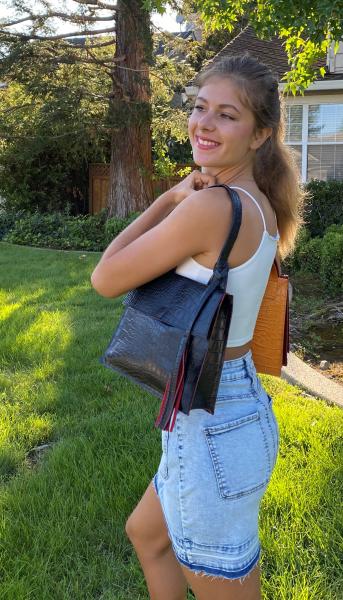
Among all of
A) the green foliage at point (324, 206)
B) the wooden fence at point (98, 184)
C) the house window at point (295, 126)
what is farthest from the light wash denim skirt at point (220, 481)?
the wooden fence at point (98, 184)

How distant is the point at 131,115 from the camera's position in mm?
12008

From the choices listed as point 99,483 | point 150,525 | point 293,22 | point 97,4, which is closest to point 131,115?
point 97,4

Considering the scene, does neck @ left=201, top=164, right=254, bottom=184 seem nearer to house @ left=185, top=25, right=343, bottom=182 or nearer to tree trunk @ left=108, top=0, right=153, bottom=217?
tree trunk @ left=108, top=0, right=153, bottom=217

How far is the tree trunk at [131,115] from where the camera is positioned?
1181 centimetres

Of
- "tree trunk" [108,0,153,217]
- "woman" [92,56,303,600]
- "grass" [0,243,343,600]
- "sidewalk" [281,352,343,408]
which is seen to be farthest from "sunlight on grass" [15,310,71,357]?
"tree trunk" [108,0,153,217]

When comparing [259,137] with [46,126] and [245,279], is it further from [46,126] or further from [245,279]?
[46,126]

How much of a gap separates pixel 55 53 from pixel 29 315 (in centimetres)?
826

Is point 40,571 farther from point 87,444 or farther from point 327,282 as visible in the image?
point 327,282

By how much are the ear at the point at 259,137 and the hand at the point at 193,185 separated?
0.13 m

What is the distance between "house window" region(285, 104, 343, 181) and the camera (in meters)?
13.1

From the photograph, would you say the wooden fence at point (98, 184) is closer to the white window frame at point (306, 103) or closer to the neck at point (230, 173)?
the white window frame at point (306, 103)

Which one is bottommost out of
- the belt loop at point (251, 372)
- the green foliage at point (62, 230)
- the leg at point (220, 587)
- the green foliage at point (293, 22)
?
the green foliage at point (62, 230)

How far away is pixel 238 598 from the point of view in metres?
1.41

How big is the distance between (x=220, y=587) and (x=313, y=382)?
294 cm
